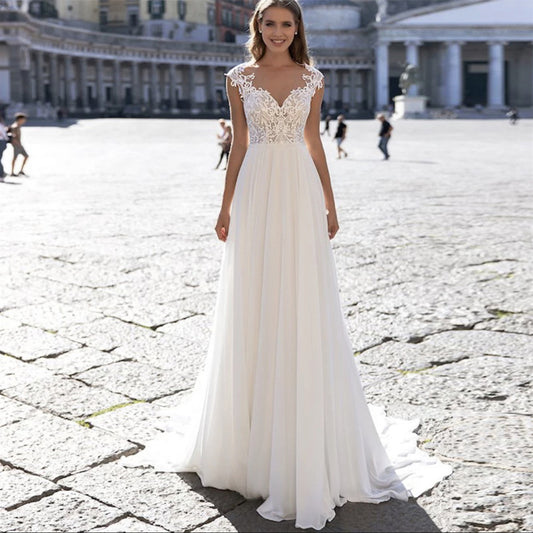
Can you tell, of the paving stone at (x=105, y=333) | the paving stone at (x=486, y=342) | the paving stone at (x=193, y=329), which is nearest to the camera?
the paving stone at (x=486, y=342)

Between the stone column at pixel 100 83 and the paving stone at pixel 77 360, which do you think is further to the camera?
the stone column at pixel 100 83

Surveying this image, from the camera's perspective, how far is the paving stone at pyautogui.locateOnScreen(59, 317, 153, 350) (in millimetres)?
5418

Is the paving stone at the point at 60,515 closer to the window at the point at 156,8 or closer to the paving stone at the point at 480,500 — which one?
the paving stone at the point at 480,500

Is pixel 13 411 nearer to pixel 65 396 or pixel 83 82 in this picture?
pixel 65 396

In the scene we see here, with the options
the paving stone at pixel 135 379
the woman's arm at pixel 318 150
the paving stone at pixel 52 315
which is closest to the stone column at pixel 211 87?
the paving stone at pixel 52 315

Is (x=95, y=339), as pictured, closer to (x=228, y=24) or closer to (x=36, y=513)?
(x=36, y=513)

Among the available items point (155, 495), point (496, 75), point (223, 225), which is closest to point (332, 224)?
point (223, 225)

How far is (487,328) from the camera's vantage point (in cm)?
563

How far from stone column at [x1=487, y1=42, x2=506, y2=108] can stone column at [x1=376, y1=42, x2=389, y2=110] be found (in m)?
6.79

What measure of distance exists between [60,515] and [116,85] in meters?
60.0

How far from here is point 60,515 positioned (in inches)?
125

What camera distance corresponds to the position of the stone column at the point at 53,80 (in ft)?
179

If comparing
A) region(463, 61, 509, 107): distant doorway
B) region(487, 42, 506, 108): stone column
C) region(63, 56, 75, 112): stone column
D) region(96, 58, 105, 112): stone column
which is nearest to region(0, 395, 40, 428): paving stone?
region(63, 56, 75, 112): stone column

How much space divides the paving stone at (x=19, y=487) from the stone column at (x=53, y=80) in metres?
52.7
